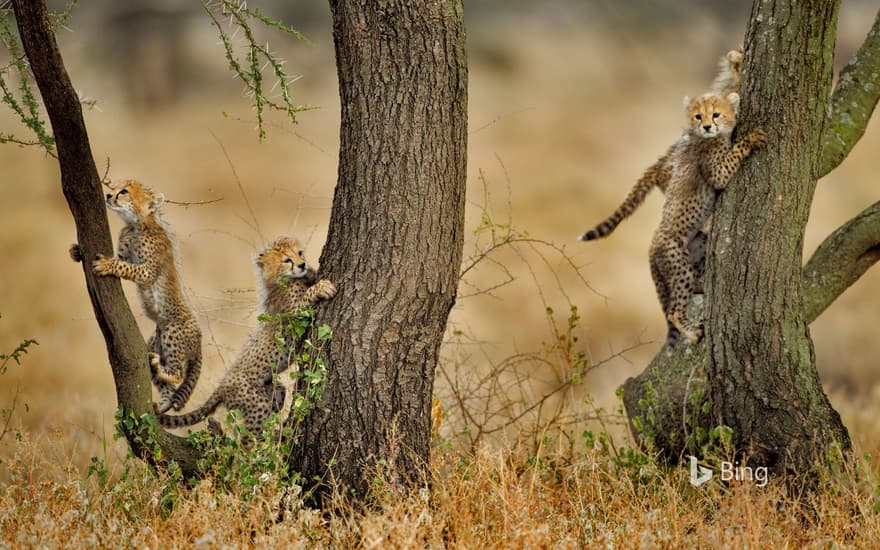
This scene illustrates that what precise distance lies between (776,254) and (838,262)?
28.9 inches

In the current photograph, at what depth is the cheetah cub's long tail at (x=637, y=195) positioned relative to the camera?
15.3 ft

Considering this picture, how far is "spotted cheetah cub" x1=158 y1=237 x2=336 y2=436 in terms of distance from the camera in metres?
4.09

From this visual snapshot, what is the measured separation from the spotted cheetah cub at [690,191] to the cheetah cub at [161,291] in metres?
2.13

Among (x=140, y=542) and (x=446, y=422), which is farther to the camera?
(x=446, y=422)

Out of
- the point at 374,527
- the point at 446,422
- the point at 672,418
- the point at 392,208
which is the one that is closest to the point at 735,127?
the point at 672,418

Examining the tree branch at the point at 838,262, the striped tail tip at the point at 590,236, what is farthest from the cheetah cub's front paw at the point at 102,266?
the tree branch at the point at 838,262

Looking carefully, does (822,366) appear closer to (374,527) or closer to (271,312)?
(271,312)

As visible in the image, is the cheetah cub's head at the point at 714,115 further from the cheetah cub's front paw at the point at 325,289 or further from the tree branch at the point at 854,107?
the cheetah cub's front paw at the point at 325,289

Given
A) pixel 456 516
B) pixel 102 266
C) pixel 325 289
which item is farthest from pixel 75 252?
pixel 456 516

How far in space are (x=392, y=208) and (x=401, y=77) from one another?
1.48ft

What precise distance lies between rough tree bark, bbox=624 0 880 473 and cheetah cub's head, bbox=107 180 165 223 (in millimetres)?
2388

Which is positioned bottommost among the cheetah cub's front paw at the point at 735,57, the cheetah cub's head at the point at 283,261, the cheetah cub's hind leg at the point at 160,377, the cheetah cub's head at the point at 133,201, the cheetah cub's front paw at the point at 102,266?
the cheetah cub's hind leg at the point at 160,377

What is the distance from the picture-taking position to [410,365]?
138 inches

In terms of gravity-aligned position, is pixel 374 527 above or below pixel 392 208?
below
